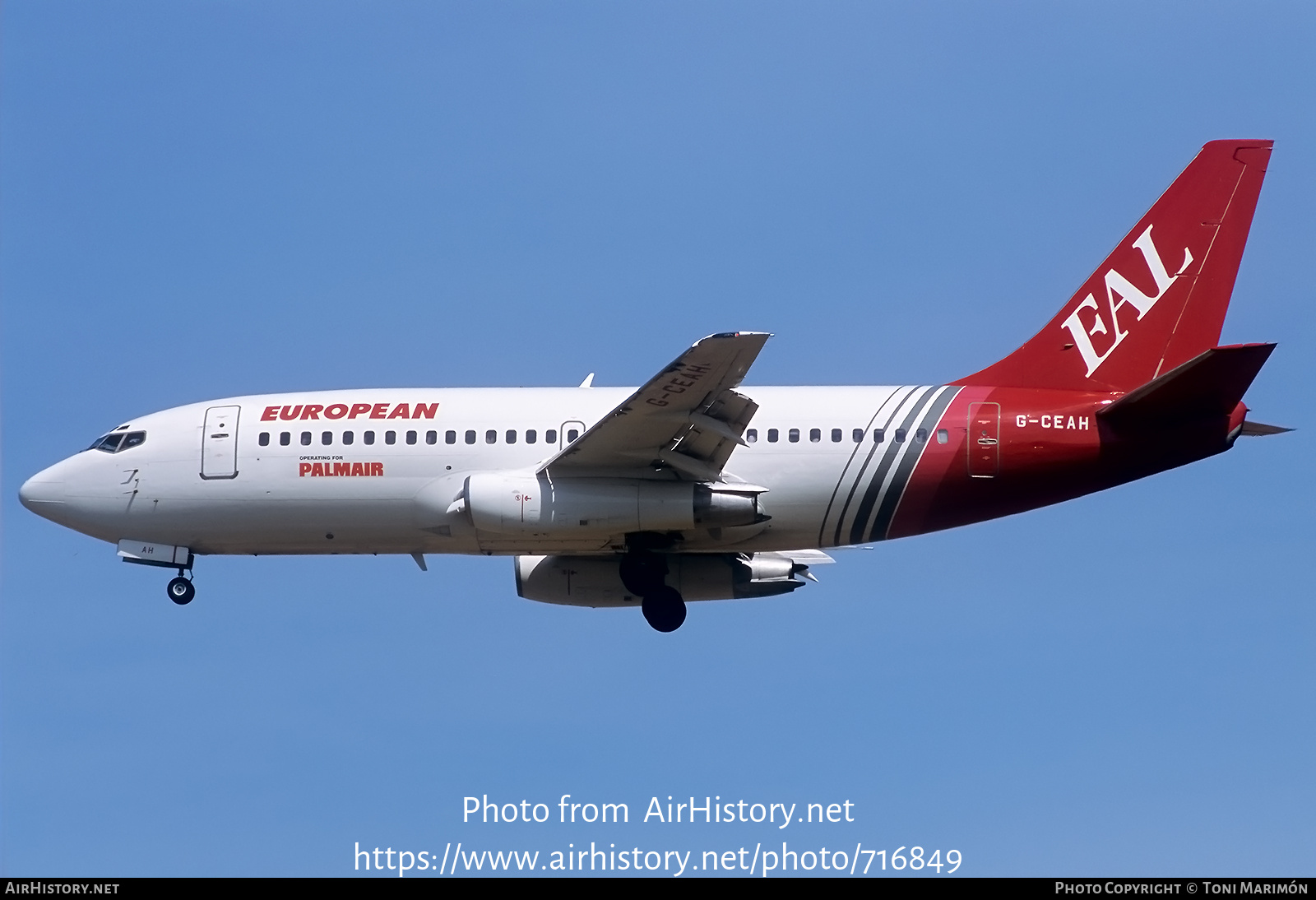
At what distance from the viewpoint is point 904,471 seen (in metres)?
32.1

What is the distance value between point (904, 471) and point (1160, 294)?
19.6ft

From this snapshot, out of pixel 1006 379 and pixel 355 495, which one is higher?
pixel 1006 379

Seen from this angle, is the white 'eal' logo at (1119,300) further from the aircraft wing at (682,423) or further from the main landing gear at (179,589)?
the main landing gear at (179,589)

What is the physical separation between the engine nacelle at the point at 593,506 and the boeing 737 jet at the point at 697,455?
4cm

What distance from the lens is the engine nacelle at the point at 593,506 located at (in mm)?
31688

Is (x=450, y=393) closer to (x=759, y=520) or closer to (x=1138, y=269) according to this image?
(x=759, y=520)

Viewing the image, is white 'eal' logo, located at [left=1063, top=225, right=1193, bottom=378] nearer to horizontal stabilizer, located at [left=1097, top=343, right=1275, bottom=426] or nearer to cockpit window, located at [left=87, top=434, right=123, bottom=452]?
horizontal stabilizer, located at [left=1097, top=343, right=1275, bottom=426]

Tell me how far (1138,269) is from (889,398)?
208 inches

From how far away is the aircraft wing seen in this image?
29547 mm

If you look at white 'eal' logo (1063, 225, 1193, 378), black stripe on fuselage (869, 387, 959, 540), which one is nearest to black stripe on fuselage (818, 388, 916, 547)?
black stripe on fuselage (869, 387, 959, 540)

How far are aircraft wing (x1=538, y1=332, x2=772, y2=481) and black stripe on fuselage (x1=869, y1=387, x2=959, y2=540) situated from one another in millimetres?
2932

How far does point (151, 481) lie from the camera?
1351 inches

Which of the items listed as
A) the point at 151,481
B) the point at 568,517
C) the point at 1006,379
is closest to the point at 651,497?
the point at 568,517

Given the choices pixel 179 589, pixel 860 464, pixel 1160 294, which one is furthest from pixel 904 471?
pixel 179 589
